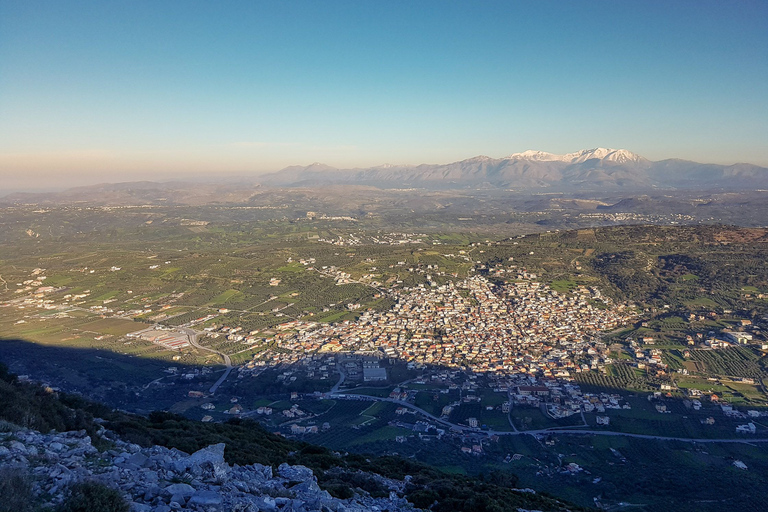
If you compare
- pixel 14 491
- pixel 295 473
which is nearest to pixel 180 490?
pixel 14 491

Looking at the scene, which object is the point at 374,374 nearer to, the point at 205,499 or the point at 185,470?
the point at 185,470

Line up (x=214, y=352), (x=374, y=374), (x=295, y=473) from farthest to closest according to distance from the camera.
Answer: (x=214, y=352), (x=374, y=374), (x=295, y=473)

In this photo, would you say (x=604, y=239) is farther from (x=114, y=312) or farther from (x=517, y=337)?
(x=114, y=312)

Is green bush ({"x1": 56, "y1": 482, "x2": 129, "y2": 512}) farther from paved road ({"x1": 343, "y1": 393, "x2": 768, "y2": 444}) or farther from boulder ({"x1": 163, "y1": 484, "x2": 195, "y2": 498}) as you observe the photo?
paved road ({"x1": 343, "y1": 393, "x2": 768, "y2": 444})

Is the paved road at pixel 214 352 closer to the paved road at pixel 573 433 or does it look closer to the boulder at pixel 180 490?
the paved road at pixel 573 433

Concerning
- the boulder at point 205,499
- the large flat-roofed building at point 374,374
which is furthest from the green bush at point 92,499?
the large flat-roofed building at point 374,374

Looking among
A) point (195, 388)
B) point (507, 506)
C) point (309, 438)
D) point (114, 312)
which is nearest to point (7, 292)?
point (114, 312)
